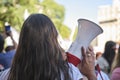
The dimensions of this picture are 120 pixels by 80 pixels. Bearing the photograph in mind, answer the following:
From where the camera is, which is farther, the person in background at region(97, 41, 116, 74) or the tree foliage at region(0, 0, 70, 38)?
the tree foliage at region(0, 0, 70, 38)

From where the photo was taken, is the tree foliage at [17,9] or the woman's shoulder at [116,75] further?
the tree foliage at [17,9]

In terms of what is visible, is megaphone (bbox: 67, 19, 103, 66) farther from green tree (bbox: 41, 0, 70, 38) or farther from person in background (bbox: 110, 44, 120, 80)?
green tree (bbox: 41, 0, 70, 38)

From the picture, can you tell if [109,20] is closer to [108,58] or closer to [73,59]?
[108,58]

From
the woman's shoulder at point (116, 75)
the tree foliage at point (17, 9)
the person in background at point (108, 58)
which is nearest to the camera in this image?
the woman's shoulder at point (116, 75)

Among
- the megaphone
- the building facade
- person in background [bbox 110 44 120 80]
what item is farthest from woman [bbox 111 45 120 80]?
the building facade

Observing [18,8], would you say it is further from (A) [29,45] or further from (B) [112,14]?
(B) [112,14]

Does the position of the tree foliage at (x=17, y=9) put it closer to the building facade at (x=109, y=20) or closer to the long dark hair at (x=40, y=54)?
the long dark hair at (x=40, y=54)

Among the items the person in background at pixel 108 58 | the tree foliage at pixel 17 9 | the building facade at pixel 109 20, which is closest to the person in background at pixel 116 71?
the person in background at pixel 108 58

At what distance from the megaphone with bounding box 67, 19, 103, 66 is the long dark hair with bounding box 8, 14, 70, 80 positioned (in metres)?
0.18

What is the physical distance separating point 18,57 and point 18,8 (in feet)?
87.8

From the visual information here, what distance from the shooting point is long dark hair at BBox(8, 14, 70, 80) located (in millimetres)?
3020

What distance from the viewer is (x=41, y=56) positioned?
3.03m

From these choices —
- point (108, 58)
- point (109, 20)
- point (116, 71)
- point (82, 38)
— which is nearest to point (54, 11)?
point (109, 20)

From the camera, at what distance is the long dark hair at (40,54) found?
3020mm
